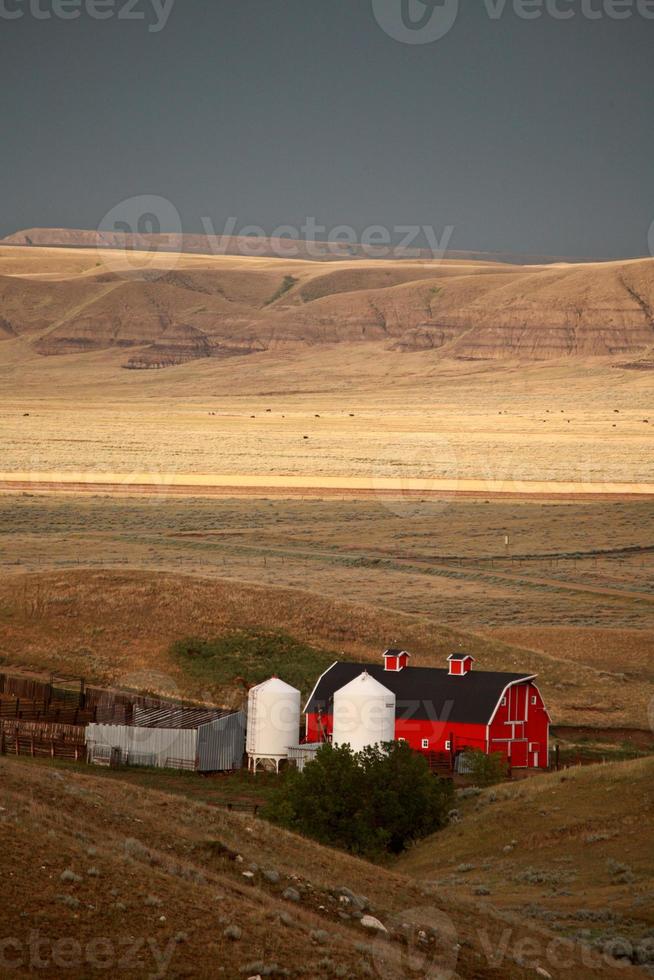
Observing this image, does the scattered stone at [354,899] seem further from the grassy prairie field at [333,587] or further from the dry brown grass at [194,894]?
the grassy prairie field at [333,587]

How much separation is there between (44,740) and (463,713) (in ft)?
42.4

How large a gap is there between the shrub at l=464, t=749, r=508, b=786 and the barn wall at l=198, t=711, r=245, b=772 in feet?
23.7

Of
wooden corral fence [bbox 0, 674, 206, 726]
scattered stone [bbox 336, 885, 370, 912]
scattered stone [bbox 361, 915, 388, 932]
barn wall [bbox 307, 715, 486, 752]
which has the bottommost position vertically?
scattered stone [bbox 361, 915, 388, 932]

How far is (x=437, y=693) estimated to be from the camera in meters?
43.6

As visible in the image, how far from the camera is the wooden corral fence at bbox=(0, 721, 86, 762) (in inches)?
1519

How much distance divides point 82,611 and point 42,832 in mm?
35629

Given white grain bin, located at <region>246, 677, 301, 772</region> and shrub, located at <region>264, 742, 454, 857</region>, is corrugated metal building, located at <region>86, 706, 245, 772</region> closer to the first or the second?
white grain bin, located at <region>246, 677, 301, 772</region>

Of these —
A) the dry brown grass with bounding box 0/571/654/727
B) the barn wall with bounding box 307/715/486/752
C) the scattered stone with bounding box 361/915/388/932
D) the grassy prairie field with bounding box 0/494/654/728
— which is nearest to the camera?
the scattered stone with bounding box 361/915/388/932

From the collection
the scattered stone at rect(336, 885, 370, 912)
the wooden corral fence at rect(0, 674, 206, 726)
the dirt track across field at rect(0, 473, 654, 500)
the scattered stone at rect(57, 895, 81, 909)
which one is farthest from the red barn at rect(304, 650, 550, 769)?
the dirt track across field at rect(0, 473, 654, 500)

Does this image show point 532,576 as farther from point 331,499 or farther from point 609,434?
point 609,434

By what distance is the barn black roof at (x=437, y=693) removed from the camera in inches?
1683

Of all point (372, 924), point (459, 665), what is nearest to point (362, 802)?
point (459, 665)

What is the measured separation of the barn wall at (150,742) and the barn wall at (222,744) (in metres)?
0.36

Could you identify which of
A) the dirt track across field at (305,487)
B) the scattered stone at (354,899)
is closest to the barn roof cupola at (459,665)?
the scattered stone at (354,899)
